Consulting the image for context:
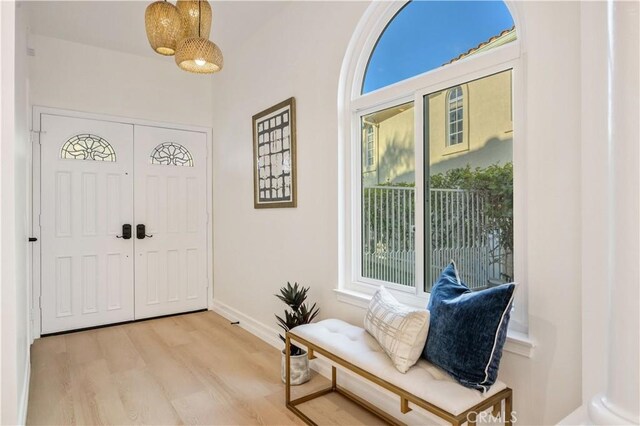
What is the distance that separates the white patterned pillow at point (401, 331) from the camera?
1642 mm

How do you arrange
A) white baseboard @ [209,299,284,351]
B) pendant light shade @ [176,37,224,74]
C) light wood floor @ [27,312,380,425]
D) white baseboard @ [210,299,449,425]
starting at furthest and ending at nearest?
white baseboard @ [209,299,284,351]
light wood floor @ [27,312,380,425]
white baseboard @ [210,299,449,425]
pendant light shade @ [176,37,224,74]

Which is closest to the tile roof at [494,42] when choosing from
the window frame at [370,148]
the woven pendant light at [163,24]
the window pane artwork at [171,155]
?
the window frame at [370,148]

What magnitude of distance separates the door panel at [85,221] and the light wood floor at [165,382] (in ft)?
0.94

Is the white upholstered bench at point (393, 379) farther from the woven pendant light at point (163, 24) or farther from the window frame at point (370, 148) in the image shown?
the woven pendant light at point (163, 24)

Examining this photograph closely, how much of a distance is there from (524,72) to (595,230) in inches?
29.4

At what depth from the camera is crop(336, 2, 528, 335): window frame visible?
1.65 metres

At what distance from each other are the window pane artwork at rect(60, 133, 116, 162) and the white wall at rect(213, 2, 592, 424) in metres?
1.11

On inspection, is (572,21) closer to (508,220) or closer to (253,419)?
(508,220)

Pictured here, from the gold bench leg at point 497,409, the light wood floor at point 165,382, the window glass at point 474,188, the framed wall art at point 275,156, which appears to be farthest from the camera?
the framed wall art at point 275,156

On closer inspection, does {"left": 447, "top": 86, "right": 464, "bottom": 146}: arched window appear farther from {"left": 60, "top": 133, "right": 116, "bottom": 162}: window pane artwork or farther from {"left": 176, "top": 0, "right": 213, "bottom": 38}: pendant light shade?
Result: {"left": 60, "top": 133, "right": 116, "bottom": 162}: window pane artwork

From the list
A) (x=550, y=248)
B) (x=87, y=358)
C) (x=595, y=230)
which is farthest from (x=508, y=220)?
(x=87, y=358)

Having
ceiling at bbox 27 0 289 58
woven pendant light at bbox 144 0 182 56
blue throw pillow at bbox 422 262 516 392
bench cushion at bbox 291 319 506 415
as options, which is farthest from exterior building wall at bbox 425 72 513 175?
ceiling at bbox 27 0 289 58

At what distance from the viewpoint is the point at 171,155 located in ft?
13.8

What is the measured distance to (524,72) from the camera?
162 centimetres
